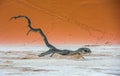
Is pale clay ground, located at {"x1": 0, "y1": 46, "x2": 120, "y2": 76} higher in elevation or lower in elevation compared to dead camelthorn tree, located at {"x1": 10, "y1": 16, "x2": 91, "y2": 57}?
lower

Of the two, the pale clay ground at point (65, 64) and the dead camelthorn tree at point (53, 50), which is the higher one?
the dead camelthorn tree at point (53, 50)

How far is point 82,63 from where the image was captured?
193cm

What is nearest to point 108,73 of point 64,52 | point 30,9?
point 64,52

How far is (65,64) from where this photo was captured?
6.37 feet

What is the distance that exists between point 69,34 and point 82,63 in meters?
0.22

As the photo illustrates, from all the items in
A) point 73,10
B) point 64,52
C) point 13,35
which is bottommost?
point 64,52

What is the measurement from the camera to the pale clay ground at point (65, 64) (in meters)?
1.91

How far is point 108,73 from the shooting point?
190 cm

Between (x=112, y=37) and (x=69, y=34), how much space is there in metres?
0.30

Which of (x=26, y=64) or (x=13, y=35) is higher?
(x=13, y=35)

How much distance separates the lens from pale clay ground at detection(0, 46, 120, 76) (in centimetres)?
191

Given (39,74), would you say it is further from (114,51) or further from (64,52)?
(114,51)

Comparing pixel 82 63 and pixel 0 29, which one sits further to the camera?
pixel 0 29

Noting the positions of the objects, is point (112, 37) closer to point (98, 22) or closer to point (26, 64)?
point (98, 22)
